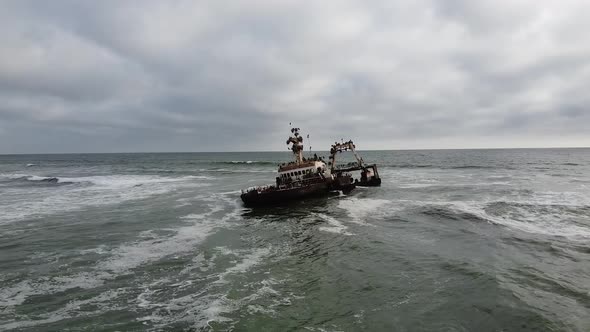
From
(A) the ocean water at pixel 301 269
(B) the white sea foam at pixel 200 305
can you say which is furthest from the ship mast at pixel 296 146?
(B) the white sea foam at pixel 200 305

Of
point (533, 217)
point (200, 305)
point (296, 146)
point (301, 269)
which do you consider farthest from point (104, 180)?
point (533, 217)

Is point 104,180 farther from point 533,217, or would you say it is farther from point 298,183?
point 533,217

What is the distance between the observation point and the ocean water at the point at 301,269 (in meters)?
12.5

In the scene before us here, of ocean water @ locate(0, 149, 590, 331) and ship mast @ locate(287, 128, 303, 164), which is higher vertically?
ship mast @ locate(287, 128, 303, 164)

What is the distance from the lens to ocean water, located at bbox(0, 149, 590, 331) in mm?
12516

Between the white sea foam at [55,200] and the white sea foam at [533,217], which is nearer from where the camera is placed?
the white sea foam at [533,217]

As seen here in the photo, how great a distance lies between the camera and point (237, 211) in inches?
1363

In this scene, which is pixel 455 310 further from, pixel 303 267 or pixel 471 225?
pixel 471 225

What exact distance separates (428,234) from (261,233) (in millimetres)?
12098

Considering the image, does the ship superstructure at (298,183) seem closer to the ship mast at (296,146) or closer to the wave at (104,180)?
the ship mast at (296,146)

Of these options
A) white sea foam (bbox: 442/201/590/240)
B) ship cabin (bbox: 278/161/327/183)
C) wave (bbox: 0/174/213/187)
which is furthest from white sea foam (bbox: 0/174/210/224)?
white sea foam (bbox: 442/201/590/240)

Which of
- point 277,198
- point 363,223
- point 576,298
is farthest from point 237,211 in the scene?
point 576,298

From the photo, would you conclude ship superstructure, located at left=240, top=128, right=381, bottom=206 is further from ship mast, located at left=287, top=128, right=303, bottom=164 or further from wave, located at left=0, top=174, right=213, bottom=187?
A: wave, located at left=0, top=174, right=213, bottom=187

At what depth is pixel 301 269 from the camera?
693 inches
